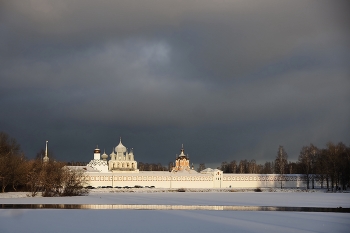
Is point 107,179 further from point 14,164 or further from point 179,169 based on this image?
point 14,164

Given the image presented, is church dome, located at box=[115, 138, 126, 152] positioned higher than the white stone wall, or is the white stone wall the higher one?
church dome, located at box=[115, 138, 126, 152]

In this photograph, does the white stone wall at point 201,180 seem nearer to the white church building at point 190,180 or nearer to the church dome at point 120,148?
the white church building at point 190,180

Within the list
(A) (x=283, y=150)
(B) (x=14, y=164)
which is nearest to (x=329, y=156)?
(A) (x=283, y=150)

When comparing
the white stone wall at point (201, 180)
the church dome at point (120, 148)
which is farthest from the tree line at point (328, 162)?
the church dome at point (120, 148)

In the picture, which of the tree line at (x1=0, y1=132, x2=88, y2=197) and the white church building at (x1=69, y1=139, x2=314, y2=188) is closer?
the tree line at (x1=0, y1=132, x2=88, y2=197)

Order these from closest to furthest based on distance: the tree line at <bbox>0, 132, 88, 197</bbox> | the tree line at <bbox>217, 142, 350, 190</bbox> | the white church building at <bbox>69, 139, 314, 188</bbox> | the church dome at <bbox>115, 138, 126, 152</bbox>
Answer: the tree line at <bbox>0, 132, 88, 197</bbox>
the tree line at <bbox>217, 142, 350, 190</bbox>
the white church building at <bbox>69, 139, 314, 188</bbox>
the church dome at <bbox>115, 138, 126, 152</bbox>

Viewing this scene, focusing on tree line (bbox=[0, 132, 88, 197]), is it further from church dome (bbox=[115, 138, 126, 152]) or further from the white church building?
church dome (bbox=[115, 138, 126, 152])

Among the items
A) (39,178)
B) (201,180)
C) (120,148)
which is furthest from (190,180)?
(39,178)

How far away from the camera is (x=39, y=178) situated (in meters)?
46.2

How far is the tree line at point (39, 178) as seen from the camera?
1828 inches

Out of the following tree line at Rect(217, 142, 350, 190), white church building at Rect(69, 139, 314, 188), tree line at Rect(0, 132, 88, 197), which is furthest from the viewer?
white church building at Rect(69, 139, 314, 188)

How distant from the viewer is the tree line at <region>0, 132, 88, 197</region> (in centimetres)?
4644

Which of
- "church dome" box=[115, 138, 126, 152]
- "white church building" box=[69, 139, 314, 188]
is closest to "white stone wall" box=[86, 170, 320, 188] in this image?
"white church building" box=[69, 139, 314, 188]

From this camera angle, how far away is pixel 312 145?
72.1 metres
